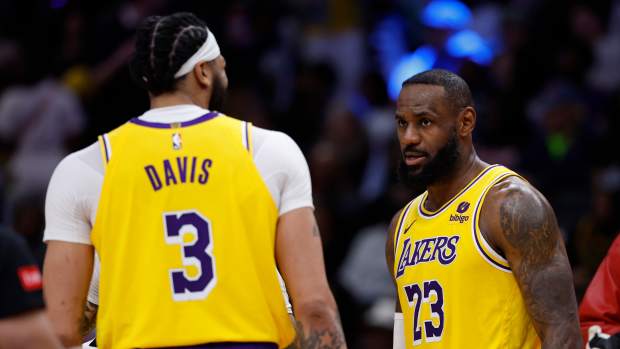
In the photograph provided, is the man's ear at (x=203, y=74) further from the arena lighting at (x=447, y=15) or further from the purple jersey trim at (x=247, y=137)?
the arena lighting at (x=447, y=15)

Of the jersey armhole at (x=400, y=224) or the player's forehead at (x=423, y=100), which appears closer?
the player's forehead at (x=423, y=100)

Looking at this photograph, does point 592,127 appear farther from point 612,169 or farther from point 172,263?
point 172,263

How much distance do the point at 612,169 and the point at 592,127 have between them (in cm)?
79

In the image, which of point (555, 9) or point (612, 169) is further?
point (555, 9)

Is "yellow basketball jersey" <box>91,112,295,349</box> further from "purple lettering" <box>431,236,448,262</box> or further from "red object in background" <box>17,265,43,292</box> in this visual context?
"purple lettering" <box>431,236,448,262</box>

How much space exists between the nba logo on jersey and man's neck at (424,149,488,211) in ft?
4.73

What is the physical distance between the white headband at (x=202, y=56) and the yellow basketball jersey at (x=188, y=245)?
0.90 ft

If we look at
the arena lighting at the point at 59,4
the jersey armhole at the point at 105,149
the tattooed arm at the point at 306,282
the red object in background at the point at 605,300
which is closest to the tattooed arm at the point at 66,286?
the jersey armhole at the point at 105,149

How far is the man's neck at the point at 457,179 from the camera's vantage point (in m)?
5.56

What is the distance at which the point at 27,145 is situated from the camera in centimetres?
1136

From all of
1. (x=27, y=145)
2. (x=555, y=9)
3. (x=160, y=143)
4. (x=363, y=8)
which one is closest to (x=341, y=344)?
(x=160, y=143)

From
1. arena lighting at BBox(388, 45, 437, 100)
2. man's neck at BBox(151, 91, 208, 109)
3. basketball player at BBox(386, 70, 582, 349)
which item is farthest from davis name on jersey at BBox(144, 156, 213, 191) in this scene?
arena lighting at BBox(388, 45, 437, 100)

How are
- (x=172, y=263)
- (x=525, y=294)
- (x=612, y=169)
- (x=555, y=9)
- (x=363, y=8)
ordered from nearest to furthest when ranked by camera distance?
(x=172, y=263), (x=525, y=294), (x=612, y=169), (x=555, y=9), (x=363, y=8)

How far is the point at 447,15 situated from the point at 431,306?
286 inches
